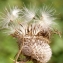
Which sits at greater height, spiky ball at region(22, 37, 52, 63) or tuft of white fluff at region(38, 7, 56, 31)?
tuft of white fluff at region(38, 7, 56, 31)

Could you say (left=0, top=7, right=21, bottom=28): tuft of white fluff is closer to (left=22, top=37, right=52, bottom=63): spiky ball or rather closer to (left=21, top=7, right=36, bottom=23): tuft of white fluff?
A: (left=21, top=7, right=36, bottom=23): tuft of white fluff

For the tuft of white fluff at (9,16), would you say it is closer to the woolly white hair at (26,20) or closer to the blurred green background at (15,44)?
the woolly white hair at (26,20)

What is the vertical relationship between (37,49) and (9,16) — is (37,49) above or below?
below

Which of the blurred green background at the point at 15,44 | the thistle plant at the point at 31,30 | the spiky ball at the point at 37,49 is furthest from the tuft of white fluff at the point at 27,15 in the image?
the blurred green background at the point at 15,44

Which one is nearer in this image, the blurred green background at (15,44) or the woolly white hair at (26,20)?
the woolly white hair at (26,20)

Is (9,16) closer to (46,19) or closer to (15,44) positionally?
(46,19)

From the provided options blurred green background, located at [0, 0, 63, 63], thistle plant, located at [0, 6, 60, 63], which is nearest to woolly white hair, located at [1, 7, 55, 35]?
thistle plant, located at [0, 6, 60, 63]

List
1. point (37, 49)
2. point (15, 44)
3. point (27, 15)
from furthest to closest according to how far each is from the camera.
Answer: point (15, 44)
point (27, 15)
point (37, 49)

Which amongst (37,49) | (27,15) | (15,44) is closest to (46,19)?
(27,15)

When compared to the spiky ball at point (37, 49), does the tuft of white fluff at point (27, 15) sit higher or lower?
higher
